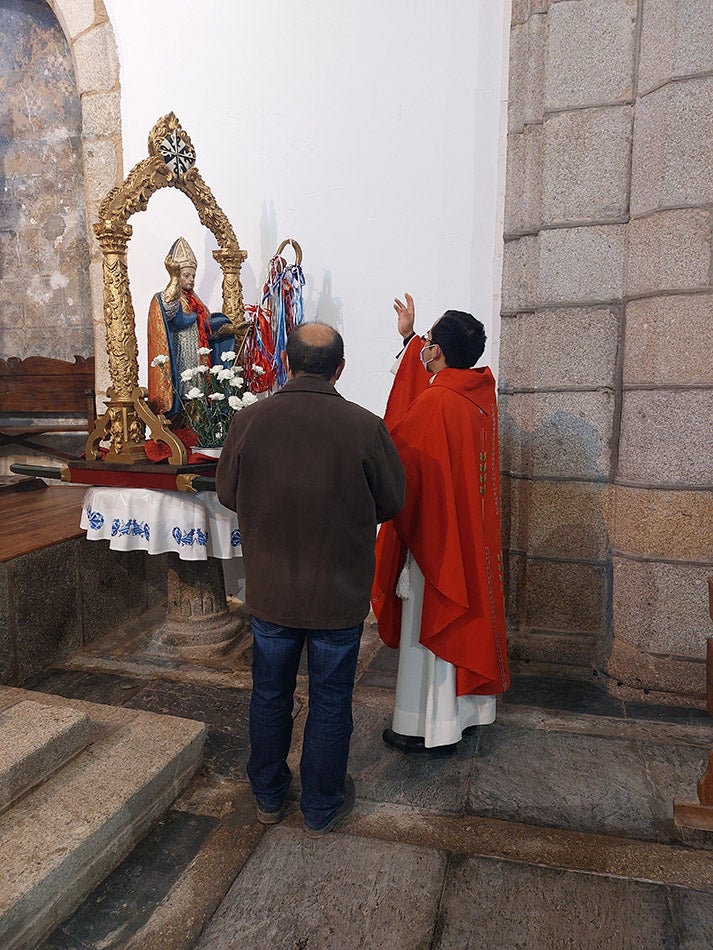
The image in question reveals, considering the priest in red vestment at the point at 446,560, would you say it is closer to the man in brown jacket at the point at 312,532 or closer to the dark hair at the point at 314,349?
the man in brown jacket at the point at 312,532

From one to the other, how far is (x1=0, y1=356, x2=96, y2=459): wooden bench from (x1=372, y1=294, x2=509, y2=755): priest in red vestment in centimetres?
421

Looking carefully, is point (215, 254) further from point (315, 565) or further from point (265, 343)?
point (315, 565)

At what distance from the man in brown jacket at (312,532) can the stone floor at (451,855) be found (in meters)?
0.28

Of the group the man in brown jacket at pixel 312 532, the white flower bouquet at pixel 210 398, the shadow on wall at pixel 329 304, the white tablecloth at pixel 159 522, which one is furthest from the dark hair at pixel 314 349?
the shadow on wall at pixel 329 304

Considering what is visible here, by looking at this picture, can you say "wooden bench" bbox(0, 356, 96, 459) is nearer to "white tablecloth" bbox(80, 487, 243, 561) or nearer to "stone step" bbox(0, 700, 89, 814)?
"white tablecloth" bbox(80, 487, 243, 561)

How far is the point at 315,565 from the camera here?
7.22ft

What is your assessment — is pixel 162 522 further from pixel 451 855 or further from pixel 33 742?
pixel 451 855

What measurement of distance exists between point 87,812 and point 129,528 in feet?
5.12

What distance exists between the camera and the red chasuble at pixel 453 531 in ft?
8.75

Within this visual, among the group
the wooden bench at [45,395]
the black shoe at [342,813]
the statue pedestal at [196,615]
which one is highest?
the wooden bench at [45,395]

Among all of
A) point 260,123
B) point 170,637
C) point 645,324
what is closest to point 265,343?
point 260,123

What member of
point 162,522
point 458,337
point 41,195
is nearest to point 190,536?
point 162,522

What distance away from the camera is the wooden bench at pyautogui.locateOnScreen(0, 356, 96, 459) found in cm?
622

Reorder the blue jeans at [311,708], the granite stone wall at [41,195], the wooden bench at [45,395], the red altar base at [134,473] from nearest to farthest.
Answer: the blue jeans at [311,708] < the red altar base at [134,473] < the granite stone wall at [41,195] < the wooden bench at [45,395]
